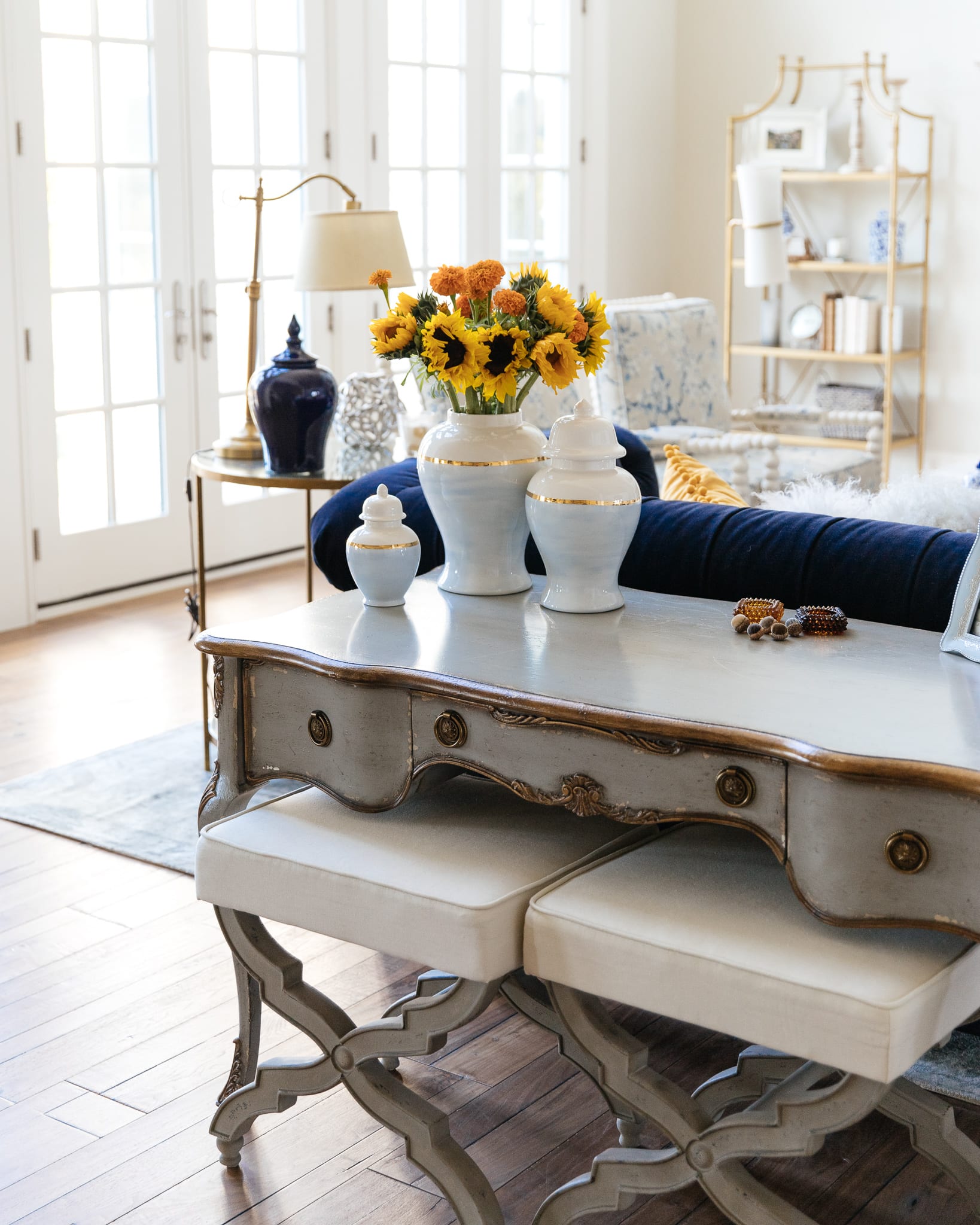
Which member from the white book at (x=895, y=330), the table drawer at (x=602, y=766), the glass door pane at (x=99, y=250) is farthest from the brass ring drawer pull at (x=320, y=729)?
the white book at (x=895, y=330)

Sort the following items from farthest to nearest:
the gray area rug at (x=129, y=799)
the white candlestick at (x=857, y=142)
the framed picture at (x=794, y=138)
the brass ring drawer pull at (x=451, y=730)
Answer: the framed picture at (x=794, y=138) → the white candlestick at (x=857, y=142) → the gray area rug at (x=129, y=799) → the brass ring drawer pull at (x=451, y=730)

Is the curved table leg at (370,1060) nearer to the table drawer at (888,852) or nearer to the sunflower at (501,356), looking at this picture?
the table drawer at (888,852)

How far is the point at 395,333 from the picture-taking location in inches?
79.1

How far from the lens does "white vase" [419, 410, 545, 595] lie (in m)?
2.04

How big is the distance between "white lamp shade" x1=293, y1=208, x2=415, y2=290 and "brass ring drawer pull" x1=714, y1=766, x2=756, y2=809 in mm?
2067

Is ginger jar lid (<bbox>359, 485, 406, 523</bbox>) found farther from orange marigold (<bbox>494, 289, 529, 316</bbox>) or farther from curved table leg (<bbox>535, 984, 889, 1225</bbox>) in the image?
curved table leg (<bbox>535, 984, 889, 1225</bbox>)

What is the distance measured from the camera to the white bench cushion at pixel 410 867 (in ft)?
5.29

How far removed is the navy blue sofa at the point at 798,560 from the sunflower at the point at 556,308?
43cm

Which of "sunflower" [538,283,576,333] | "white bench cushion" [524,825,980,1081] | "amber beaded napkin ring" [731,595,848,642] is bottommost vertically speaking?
"white bench cushion" [524,825,980,1081]

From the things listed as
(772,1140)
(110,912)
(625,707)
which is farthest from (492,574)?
(110,912)

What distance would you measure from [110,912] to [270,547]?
9.89ft

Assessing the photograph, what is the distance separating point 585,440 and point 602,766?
0.51 meters

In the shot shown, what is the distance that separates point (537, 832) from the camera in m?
1.81

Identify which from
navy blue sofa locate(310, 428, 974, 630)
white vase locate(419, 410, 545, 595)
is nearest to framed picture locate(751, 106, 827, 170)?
navy blue sofa locate(310, 428, 974, 630)
